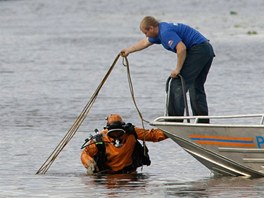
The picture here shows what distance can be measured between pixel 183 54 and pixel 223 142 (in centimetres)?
128

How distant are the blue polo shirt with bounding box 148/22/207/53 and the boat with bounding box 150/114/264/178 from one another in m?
0.93

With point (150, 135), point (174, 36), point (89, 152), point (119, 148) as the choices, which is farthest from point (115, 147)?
point (174, 36)

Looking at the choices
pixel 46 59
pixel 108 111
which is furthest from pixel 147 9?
pixel 108 111

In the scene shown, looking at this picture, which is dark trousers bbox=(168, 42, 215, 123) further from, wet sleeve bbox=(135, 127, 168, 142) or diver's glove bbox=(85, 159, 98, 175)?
diver's glove bbox=(85, 159, 98, 175)

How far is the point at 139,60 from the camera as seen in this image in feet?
115

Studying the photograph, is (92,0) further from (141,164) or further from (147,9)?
(141,164)

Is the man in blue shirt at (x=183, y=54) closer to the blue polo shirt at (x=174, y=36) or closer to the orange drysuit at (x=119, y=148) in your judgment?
the blue polo shirt at (x=174, y=36)

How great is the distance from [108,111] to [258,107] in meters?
2.77

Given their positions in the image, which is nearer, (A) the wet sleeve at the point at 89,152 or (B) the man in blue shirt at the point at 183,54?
(B) the man in blue shirt at the point at 183,54

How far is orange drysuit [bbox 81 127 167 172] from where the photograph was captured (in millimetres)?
14953

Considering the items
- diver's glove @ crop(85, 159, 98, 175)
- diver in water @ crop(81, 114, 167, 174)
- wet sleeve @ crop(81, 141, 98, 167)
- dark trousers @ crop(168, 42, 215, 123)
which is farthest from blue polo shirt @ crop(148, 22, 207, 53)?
diver's glove @ crop(85, 159, 98, 175)

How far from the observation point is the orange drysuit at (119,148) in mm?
14953

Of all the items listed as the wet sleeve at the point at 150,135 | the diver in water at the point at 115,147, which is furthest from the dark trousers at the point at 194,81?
the diver in water at the point at 115,147

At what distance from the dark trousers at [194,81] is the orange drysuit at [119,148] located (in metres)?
0.34
